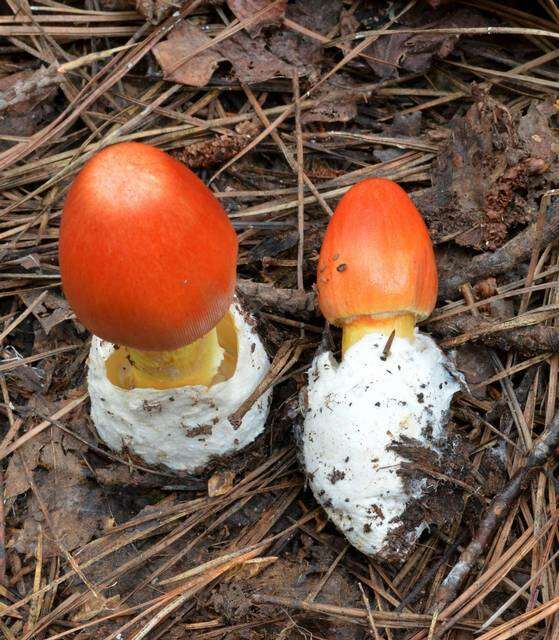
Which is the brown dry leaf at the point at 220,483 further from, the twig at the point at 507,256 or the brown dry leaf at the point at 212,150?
the brown dry leaf at the point at 212,150

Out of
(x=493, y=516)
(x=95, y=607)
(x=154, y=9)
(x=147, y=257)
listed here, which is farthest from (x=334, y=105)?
(x=95, y=607)

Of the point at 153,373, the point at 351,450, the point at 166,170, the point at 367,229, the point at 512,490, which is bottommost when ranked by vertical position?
the point at 512,490

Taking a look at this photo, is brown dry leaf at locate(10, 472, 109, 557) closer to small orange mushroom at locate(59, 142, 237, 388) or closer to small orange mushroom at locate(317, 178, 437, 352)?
small orange mushroom at locate(59, 142, 237, 388)

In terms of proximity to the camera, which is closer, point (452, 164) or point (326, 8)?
point (452, 164)

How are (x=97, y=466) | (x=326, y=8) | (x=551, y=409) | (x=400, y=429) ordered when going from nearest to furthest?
(x=400, y=429) < (x=551, y=409) < (x=97, y=466) < (x=326, y=8)

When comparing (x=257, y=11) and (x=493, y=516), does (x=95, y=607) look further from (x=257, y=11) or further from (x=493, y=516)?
(x=257, y=11)

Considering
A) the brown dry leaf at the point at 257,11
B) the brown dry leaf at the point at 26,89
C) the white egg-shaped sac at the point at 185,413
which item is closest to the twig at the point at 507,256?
the white egg-shaped sac at the point at 185,413

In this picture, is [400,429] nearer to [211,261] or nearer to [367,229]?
[367,229]

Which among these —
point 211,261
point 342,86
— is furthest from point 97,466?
point 342,86
